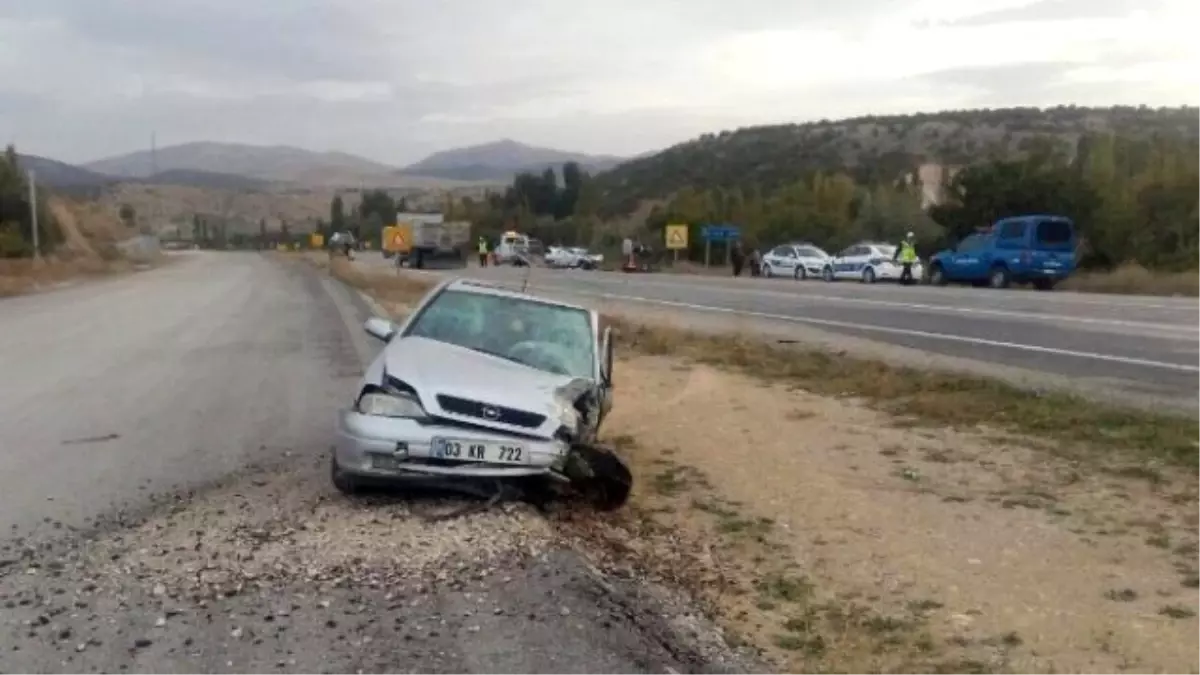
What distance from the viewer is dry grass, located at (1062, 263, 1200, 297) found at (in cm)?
3538

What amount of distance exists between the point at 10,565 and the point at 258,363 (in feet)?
36.3

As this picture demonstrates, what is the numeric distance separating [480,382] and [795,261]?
46794 mm

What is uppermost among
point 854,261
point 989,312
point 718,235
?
point 718,235

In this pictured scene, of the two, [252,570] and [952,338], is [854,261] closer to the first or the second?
[952,338]

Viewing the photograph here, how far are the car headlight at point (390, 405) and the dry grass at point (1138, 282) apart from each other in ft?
101

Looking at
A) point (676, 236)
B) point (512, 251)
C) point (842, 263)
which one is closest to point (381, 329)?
point (842, 263)

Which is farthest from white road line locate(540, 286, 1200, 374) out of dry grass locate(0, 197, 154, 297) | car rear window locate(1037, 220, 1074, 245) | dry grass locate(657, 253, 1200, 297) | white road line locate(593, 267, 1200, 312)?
dry grass locate(0, 197, 154, 297)

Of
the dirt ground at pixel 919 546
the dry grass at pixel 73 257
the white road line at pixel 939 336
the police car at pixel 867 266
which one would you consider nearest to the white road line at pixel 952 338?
the white road line at pixel 939 336

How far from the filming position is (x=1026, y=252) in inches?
1516

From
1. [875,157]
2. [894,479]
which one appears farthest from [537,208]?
[894,479]

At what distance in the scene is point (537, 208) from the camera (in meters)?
129

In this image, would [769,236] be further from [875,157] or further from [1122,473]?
[1122,473]

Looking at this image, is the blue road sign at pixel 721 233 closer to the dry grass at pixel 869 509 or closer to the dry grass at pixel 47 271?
the dry grass at pixel 47 271

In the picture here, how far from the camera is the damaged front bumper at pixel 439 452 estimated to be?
312 inches
